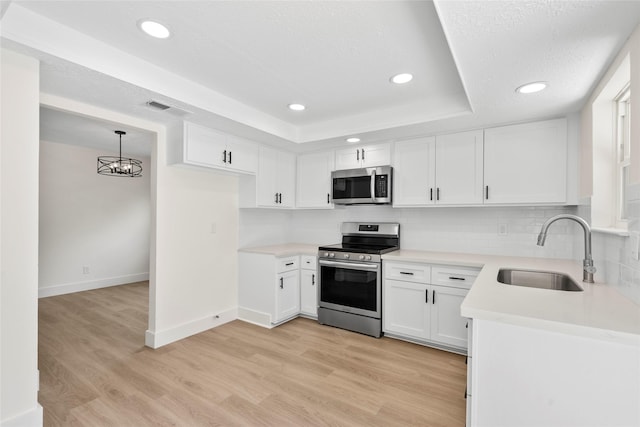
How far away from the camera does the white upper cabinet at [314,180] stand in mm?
3996

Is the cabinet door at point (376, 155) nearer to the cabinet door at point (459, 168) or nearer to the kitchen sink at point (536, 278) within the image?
the cabinet door at point (459, 168)

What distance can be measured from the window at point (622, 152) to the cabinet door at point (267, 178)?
3144 mm

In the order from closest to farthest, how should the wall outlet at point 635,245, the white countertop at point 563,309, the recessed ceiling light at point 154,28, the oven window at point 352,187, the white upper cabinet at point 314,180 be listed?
the white countertop at point 563,309 → the wall outlet at point 635,245 → the recessed ceiling light at point 154,28 → the oven window at point 352,187 → the white upper cabinet at point 314,180

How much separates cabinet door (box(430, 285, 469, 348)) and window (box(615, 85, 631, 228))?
124 cm

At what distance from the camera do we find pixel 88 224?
530 centimetres

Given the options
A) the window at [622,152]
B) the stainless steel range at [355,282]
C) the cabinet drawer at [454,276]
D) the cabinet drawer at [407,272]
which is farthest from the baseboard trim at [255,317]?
the window at [622,152]

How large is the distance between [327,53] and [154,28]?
1023mm

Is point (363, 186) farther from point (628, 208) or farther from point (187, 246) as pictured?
point (628, 208)

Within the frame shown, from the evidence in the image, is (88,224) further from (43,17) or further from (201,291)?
(43,17)

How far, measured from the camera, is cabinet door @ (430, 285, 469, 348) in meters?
2.85

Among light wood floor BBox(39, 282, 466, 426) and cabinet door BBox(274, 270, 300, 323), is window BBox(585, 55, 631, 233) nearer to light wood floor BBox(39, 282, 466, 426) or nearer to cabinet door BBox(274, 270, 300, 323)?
light wood floor BBox(39, 282, 466, 426)

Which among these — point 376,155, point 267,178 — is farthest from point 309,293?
point 376,155

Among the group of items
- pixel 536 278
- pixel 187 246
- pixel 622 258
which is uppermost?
pixel 622 258

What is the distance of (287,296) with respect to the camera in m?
3.72
